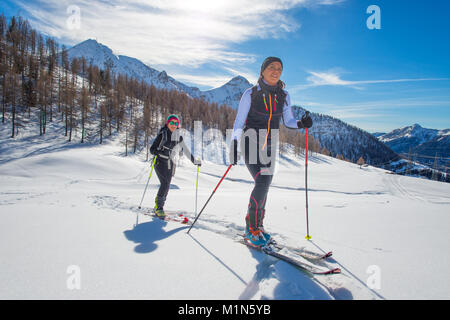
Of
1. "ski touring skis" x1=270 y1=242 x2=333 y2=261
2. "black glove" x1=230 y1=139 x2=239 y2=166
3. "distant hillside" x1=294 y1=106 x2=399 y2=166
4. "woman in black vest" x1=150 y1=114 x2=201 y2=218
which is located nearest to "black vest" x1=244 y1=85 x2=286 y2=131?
"black glove" x1=230 y1=139 x2=239 y2=166

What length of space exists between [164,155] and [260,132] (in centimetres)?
289

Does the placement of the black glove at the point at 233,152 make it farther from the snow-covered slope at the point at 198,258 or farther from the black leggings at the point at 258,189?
the snow-covered slope at the point at 198,258

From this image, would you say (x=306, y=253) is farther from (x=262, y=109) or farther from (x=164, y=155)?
(x=164, y=155)

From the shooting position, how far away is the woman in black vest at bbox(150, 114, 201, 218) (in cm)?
A: 490

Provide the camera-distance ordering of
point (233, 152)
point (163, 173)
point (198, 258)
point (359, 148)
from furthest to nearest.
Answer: point (359, 148) < point (163, 173) < point (233, 152) < point (198, 258)

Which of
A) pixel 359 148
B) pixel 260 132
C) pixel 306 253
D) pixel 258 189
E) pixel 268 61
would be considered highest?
pixel 359 148

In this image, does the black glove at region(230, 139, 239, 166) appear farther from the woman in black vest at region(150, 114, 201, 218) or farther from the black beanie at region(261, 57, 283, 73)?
the woman in black vest at region(150, 114, 201, 218)

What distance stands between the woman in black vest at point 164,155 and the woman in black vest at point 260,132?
208 cm

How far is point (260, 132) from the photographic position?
122 inches

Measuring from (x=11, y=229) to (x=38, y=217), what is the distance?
23.1 inches

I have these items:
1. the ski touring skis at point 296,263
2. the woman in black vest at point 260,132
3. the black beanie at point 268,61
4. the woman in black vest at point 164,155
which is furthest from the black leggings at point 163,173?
the black beanie at point 268,61

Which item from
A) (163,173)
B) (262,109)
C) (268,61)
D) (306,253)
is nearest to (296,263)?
(306,253)
